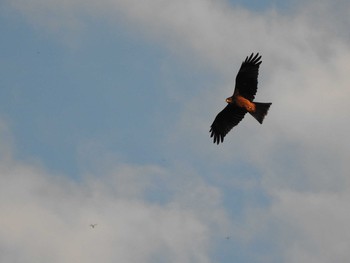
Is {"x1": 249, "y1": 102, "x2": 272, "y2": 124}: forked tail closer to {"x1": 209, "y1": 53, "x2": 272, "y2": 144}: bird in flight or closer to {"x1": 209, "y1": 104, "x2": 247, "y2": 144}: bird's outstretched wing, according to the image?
{"x1": 209, "y1": 53, "x2": 272, "y2": 144}: bird in flight

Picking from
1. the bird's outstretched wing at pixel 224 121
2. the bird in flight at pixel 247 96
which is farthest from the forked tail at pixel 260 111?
the bird's outstretched wing at pixel 224 121

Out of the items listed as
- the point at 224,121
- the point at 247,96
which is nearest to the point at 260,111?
the point at 247,96

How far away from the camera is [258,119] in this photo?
35.5 metres

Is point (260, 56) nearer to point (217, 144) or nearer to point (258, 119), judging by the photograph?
point (258, 119)

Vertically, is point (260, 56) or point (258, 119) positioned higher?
point (260, 56)

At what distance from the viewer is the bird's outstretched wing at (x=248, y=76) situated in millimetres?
35688

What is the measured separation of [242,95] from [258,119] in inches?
71.3

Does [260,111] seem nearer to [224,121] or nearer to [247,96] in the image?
[247,96]

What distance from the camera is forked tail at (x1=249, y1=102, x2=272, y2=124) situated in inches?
1399

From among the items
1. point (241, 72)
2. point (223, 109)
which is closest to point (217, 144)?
point (223, 109)

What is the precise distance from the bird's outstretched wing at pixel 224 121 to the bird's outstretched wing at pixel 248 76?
185 centimetres

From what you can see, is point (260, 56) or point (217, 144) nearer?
point (260, 56)

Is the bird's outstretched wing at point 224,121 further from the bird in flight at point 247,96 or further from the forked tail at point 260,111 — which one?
the forked tail at point 260,111

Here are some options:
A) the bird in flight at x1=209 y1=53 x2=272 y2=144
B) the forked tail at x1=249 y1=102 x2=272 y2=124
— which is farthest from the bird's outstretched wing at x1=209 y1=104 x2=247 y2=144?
the forked tail at x1=249 y1=102 x2=272 y2=124
